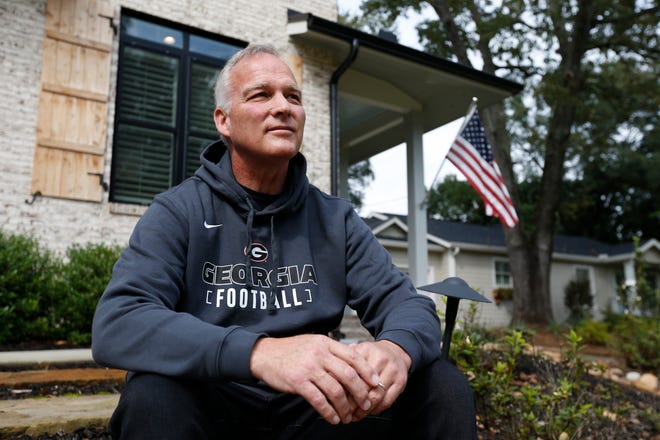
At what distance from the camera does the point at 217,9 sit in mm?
6039

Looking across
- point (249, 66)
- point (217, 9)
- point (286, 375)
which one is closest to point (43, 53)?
point (217, 9)

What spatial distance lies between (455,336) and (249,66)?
6.17 feet

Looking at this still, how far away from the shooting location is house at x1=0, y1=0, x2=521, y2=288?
4.77m

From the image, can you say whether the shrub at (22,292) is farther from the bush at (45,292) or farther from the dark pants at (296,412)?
the dark pants at (296,412)

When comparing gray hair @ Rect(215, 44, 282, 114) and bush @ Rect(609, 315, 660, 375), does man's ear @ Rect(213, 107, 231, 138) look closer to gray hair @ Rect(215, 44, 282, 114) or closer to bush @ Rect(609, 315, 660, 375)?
gray hair @ Rect(215, 44, 282, 114)

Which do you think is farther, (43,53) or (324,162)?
(324,162)

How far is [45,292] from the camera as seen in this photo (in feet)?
13.6

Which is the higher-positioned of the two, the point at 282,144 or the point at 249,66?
the point at 249,66

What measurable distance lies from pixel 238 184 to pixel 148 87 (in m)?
4.41

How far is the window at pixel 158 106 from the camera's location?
537 cm

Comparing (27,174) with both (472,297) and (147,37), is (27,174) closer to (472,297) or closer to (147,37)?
(147,37)

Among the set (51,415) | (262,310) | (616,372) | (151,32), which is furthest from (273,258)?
(616,372)

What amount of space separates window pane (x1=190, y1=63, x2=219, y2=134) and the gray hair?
13.4ft

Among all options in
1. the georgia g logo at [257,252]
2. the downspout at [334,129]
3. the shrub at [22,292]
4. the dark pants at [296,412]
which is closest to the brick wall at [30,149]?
the shrub at [22,292]
